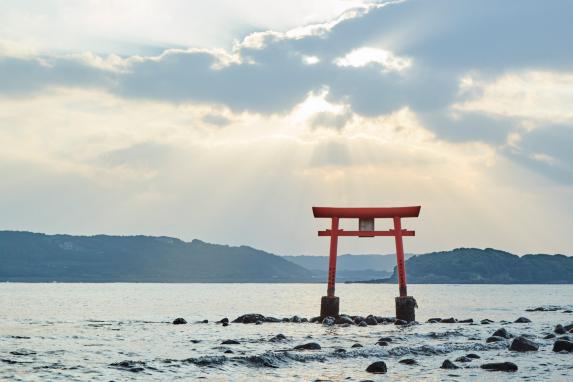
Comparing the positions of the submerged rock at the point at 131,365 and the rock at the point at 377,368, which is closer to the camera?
the rock at the point at 377,368

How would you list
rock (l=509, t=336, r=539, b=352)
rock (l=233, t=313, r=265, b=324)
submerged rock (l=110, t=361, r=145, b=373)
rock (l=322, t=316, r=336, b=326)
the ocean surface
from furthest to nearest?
rock (l=233, t=313, r=265, b=324)
rock (l=322, t=316, r=336, b=326)
rock (l=509, t=336, r=539, b=352)
submerged rock (l=110, t=361, r=145, b=373)
the ocean surface

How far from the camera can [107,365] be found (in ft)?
68.9

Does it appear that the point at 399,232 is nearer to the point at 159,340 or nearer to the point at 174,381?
the point at 159,340

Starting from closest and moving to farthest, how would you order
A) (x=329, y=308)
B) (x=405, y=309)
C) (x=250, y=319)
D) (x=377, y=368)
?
1. (x=377, y=368)
2. (x=329, y=308)
3. (x=405, y=309)
4. (x=250, y=319)

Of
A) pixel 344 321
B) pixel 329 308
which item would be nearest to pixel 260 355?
pixel 344 321

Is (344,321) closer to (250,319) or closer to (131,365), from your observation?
(250,319)

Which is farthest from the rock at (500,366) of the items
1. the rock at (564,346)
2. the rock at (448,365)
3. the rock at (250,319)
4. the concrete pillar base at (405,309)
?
the rock at (250,319)

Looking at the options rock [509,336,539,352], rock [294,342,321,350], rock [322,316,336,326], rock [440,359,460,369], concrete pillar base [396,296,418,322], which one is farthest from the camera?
concrete pillar base [396,296,418,322]

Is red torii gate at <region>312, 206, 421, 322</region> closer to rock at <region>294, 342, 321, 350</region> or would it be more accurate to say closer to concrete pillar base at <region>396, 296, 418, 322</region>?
concrete pillar base at <region>396, 296, 418, 322</region>

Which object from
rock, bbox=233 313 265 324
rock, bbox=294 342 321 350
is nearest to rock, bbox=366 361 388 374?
rock, bbox=294 342 321 350

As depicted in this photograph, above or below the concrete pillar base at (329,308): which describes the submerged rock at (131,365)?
below

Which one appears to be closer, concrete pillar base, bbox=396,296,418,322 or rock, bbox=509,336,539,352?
rock, bbox=509,336,539,352

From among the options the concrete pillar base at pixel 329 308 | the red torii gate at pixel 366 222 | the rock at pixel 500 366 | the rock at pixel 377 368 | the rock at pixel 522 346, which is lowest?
the rock at pixel 377 368

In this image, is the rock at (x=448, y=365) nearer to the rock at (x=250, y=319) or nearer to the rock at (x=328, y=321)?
the rock at (x=328, y=321)
